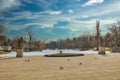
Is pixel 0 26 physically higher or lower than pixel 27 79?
higher

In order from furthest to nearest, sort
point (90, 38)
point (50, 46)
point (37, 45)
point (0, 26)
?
point (50, 46), point (90, 38), point (37, 45), point (0, 26)

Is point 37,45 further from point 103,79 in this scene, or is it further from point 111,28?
point 103,79

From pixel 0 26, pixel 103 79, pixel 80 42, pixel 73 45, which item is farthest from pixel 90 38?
pixel 103 79

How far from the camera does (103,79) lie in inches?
278

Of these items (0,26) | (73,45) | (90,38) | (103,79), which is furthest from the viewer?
(73,45)

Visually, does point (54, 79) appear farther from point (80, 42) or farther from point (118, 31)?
point (80, 42)

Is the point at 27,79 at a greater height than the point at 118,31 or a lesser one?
lesser

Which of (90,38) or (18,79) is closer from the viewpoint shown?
(18,79)

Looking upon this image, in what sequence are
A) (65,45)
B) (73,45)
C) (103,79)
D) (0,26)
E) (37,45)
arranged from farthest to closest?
(65,45) < (73,45) < (37,45) < (0,26) < (103,79)

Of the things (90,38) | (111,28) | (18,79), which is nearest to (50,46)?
Answer: (90,38)

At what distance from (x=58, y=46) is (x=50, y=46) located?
749cm

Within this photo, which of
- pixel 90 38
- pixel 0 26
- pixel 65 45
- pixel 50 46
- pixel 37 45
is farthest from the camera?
pixel 50 46

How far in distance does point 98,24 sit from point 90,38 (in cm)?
5067

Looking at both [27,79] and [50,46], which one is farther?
[50,46]
